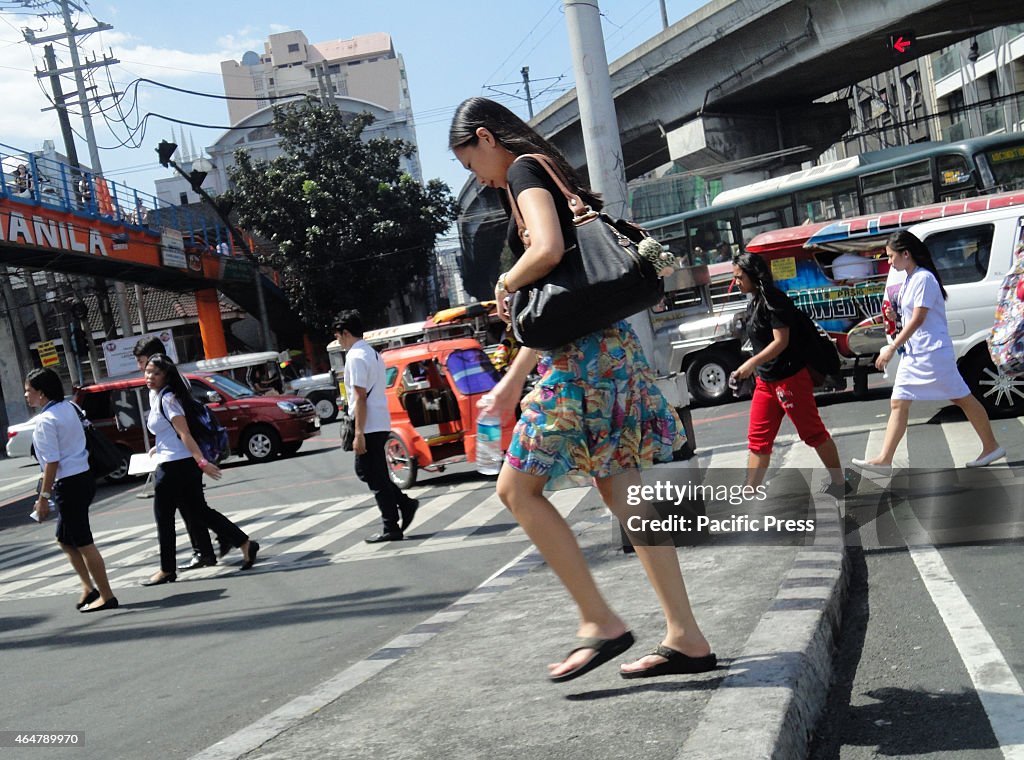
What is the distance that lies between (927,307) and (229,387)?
1603 cm

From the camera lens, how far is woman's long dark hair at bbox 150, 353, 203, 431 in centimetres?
848

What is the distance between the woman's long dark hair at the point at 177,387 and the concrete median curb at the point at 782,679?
5254 millimetres

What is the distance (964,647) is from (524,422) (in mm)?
1875

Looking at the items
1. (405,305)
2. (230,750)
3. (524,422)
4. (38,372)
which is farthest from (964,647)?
(405,305)

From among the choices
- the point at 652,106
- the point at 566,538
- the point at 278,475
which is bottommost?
the point at 278,475

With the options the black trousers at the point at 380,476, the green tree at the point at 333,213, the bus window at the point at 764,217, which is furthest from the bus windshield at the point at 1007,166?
the green tree at the point at 333,213

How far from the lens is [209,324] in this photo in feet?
129

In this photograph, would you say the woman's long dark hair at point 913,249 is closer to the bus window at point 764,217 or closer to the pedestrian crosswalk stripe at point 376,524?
the pedestrian crosswalk stripe at point 376,524

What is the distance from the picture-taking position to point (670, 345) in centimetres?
1728

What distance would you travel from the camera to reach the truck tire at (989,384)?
1053 cm

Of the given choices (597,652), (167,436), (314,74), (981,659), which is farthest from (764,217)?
(314,74)

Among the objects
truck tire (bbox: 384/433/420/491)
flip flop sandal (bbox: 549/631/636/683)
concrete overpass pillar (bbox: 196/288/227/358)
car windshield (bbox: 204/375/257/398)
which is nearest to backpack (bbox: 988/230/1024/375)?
flip flop sandal (bbox: 549/631/636/683)

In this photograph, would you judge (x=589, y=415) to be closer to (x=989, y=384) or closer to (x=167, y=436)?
(x=167, y=436)

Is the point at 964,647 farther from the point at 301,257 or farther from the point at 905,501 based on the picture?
the point at 301,257
